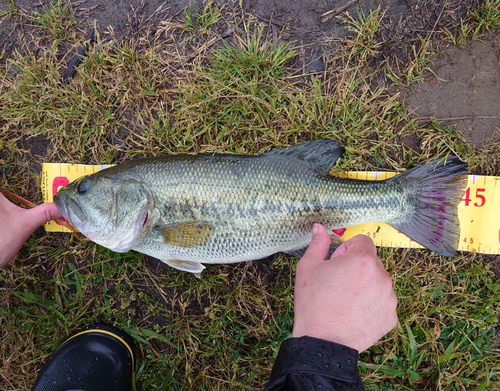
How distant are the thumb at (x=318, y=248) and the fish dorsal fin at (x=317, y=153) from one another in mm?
579

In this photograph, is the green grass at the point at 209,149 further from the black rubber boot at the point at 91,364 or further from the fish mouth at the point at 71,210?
the fish mouth at the point at 71,210

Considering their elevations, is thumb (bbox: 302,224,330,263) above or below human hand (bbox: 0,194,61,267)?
below

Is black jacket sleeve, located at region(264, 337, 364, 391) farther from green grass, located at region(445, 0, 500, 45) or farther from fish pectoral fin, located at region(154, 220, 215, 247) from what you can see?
green grass, located at region(445, 0, 500, 45)

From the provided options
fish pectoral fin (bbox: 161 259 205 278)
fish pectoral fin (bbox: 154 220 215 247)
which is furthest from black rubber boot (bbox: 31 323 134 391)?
fish pectoral fin (bbox: 154 220 215 247)

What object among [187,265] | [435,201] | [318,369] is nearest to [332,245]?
[435,201]

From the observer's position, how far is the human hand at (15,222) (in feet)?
9.32

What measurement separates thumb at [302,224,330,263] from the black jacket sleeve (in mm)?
523

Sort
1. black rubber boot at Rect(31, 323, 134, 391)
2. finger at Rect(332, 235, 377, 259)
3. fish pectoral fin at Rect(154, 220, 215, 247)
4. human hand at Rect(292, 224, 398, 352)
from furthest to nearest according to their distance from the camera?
black rubber boot at Rect(31, 323, 134, 391) → fish pectoral fin at Rect(154, 220, 215, 247) → finger at Rect(332, 235, 377, 259) → human hand at Rect(292, 224, 398, 352)

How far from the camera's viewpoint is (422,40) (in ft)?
10.5

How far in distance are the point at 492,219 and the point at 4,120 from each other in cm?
463

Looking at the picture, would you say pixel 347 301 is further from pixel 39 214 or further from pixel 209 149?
pixel 39 214

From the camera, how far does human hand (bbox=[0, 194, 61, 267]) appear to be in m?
2.84

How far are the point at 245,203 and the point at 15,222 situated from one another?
192 centimetres

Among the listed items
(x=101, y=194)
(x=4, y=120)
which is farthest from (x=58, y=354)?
(x=4, y=120)
